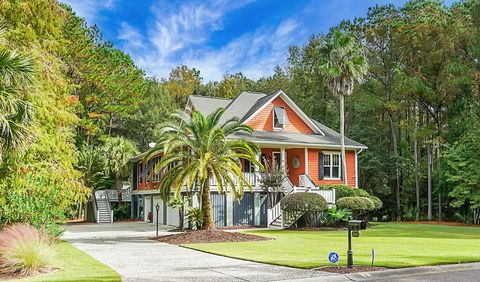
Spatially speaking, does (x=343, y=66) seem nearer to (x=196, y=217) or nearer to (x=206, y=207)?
(x=196, y=217)

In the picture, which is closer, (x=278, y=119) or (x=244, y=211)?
(x=244, y=211)

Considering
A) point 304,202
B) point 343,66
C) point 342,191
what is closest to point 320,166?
point 342,191

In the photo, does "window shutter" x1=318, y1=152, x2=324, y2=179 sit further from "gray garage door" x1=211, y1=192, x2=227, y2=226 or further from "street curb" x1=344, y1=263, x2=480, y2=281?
"street curb" x1=344, y1=263, x2=480, y2=281

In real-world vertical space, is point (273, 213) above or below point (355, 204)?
below

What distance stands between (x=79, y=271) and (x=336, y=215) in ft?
54.7

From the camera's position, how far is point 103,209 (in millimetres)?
35781

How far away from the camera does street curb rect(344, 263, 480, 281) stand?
392 inches

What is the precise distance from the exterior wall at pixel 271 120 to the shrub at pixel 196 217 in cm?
850

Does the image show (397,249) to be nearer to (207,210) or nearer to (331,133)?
(207,210)

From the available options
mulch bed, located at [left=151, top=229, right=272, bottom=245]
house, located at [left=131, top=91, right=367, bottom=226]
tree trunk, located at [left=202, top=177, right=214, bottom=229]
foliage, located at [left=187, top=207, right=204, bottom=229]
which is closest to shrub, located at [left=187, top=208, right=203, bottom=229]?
foliage, located at [left=187, top=207, right=204, bottom=229]

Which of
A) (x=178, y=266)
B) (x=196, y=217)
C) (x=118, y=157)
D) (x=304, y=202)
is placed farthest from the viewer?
(x=118, y=157)

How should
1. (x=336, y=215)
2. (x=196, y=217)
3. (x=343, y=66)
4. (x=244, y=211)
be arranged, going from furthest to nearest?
(x=343, y=66), (x=244, y=211), (x=336, y=215), (x=196, y=217)

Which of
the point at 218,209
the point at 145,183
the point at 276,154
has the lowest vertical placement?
the point at 218,209

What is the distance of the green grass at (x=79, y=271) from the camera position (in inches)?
393
